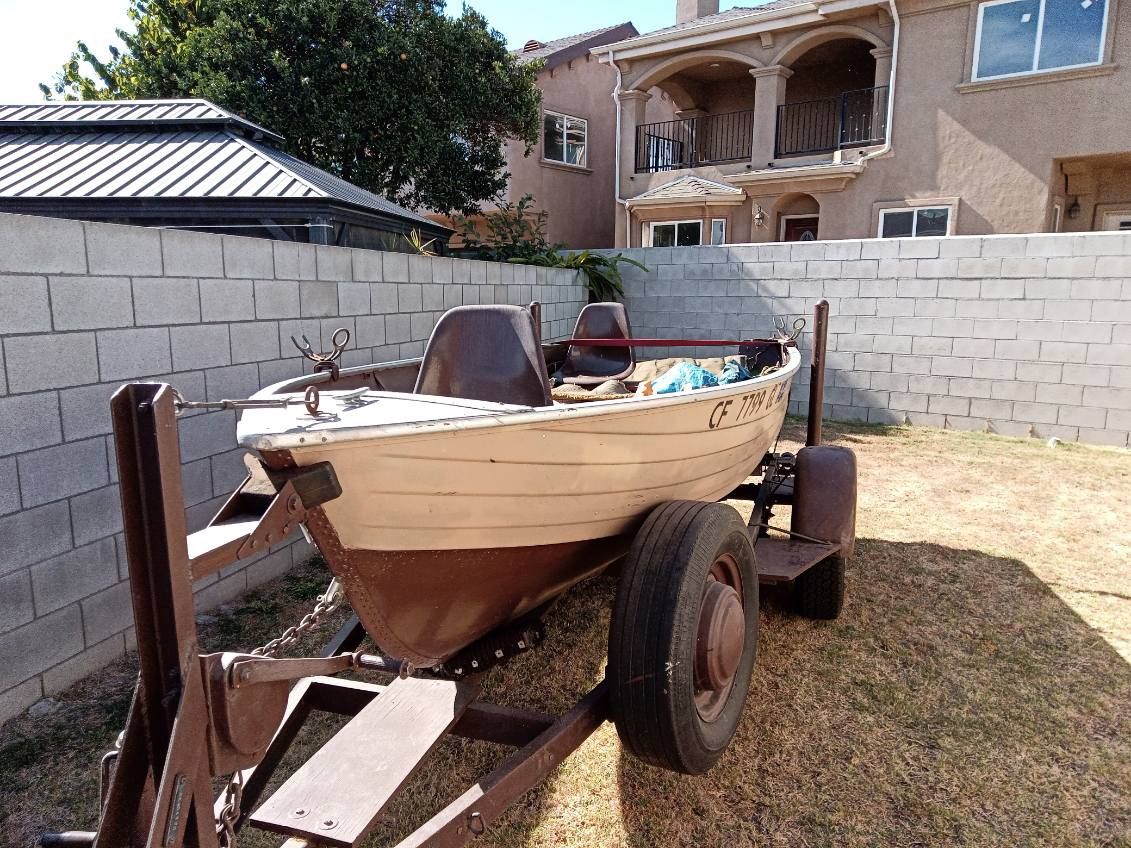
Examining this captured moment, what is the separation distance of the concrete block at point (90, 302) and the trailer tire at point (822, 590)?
3213mm

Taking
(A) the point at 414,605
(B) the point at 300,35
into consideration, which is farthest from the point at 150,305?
(B) the point at 300,35

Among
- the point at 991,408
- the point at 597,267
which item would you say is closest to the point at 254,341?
the point at 597,267

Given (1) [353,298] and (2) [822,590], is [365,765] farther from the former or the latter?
(1) [353,298]

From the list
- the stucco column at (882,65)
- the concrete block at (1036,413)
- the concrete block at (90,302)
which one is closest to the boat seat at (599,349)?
the concrete block at (90,302)

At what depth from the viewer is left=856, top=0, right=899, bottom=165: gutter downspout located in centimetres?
1180

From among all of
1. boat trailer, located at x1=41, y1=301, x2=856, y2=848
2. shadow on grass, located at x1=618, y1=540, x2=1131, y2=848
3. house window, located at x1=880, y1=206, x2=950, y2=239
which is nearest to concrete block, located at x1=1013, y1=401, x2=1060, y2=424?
shadow on grass, located at x1=618, y1=540, x2=1131, y2=848

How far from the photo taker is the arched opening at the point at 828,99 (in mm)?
13852

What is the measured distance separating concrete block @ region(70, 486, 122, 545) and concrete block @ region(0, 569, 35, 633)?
25 cm

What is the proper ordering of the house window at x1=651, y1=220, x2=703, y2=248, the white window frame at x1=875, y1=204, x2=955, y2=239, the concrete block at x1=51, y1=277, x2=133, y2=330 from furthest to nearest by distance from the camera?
1. the house window at x1=651, y1=220, x2=703, y2=248
2. the white window frame at x1=875, y1=204, x2=955, y2=239
3. the concrete block at x1=51, y1=277, x2=133, y2=330

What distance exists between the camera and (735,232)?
558 inches

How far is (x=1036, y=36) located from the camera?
1087cm

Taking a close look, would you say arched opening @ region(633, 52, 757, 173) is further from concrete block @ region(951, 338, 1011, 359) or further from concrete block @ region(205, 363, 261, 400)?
concrete block @ region(205, 363, 261, 400)

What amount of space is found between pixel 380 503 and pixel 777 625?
96.8 inches

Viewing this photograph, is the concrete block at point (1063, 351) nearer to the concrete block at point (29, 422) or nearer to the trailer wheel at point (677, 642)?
the trailer wheel at point (677, 642)
